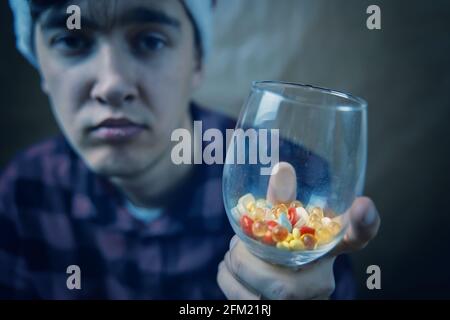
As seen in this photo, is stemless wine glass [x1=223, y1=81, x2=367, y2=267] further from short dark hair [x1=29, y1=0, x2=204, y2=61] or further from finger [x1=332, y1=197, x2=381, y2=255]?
short dark hair [x1=29, y1=0, x2=204, y2=61]

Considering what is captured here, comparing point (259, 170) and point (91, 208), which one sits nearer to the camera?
point (259, 170)

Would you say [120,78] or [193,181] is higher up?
[120,78]

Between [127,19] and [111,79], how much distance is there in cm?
11

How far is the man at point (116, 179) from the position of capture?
0.84 meters

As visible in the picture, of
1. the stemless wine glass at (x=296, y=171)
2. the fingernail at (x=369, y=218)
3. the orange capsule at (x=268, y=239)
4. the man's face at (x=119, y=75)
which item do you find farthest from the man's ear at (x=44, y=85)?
the fingernail at (x=369, y=218)

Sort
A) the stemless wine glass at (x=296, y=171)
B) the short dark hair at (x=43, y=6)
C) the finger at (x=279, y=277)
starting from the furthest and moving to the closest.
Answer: the short dark hair at (x=43, y=6) → the finger at (x=279, y=277) → the stemless wine glass at (x=296, y=171)

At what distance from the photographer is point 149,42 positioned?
840 millimetres

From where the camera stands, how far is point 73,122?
0.86 m

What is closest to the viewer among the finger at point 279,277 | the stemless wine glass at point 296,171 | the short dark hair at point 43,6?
the stemless wine glass at point 296,171

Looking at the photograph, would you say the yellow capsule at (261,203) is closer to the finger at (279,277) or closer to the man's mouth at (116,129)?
the finger at (279,277)

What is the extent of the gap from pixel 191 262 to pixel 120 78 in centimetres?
38
